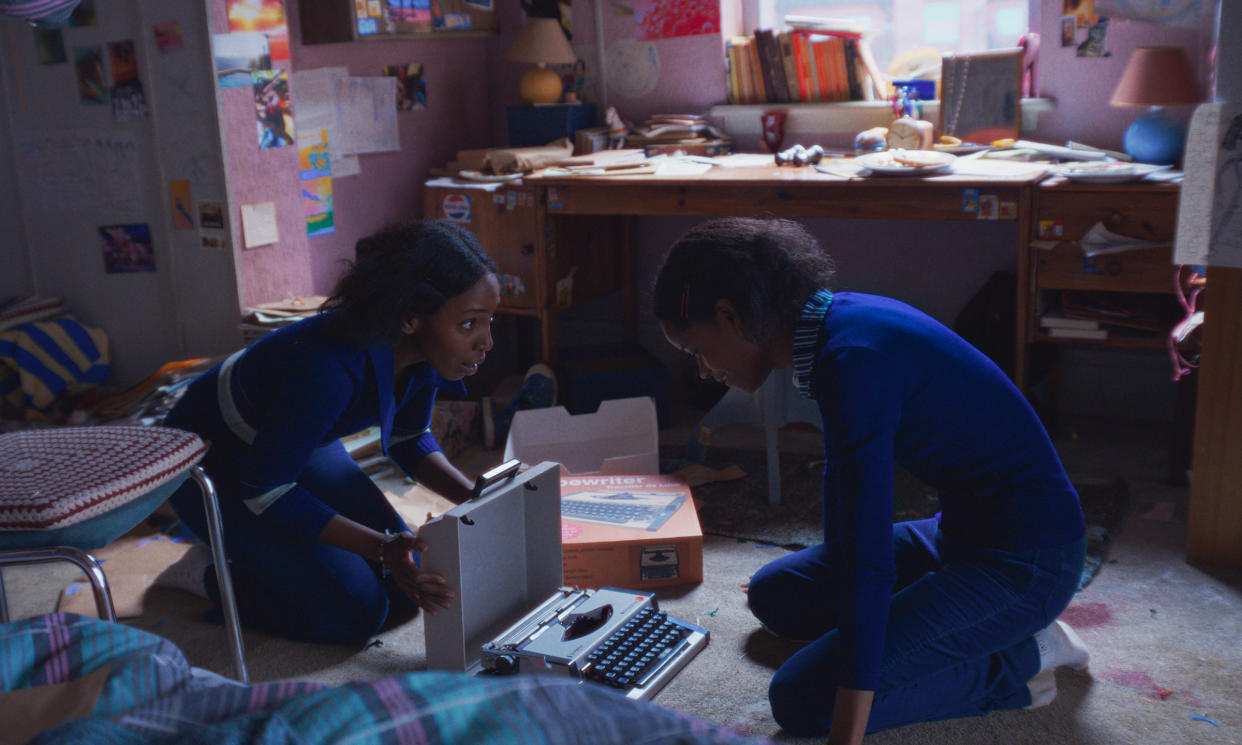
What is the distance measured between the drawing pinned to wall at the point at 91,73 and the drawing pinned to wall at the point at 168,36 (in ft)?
0.80

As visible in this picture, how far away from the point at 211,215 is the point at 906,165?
1909 mm

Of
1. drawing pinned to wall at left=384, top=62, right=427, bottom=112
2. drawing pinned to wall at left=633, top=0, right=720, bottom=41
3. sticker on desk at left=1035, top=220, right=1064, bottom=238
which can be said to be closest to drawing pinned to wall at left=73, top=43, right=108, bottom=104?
drawing pinned to wall at left=384, top=62, right=427, bottom=112

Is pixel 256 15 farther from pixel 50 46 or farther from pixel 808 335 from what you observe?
pixel 808 335

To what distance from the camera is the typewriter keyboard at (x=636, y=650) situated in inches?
68.8

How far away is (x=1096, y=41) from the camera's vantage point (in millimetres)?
3111

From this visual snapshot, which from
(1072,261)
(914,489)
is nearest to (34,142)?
Result: (914,489)

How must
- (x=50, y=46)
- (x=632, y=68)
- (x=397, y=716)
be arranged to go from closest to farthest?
(x=397, y=716)
(x=50, y=46)
(x=632, y=68)

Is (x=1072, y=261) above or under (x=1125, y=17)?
under

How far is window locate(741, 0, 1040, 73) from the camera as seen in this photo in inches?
131

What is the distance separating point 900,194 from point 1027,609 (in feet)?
4.42

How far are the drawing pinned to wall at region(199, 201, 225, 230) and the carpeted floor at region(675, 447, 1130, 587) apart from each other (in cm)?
142

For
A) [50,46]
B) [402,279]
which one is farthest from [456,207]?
[402,279]

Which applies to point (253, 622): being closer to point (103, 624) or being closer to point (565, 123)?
point (103, 624)

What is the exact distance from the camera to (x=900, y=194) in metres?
2.73
